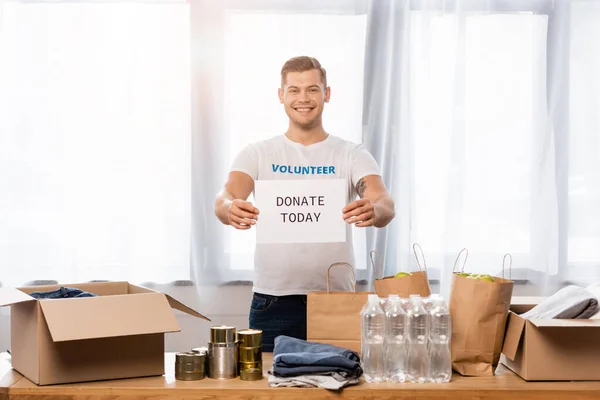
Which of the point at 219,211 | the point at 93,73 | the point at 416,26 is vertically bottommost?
the point at 219,211

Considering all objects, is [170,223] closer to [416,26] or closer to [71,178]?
[71,178]

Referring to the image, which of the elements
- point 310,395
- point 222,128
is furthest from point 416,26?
point 310,395

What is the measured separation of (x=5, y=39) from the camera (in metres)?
3.56

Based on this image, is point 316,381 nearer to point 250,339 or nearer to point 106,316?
point 250,339

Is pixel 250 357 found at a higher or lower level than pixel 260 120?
lower

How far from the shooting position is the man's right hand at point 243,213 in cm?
206

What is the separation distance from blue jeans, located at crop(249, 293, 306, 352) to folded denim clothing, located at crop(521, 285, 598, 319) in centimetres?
82

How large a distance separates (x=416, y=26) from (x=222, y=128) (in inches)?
41.6

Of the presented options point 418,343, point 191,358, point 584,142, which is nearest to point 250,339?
point 191,358

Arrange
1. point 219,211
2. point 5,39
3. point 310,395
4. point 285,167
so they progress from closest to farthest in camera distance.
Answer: point 310,395, point 219,211, point 285,167, point 5,39

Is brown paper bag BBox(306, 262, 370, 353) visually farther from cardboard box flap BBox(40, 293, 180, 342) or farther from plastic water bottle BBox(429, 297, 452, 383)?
cardboard box flap BBox(40, 293, 180, 342)

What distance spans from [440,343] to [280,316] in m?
0.90

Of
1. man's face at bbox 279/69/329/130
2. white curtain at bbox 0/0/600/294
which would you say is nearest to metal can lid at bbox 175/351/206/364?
man's face at bbox 279/69/329/130

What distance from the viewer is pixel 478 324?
1768mm
